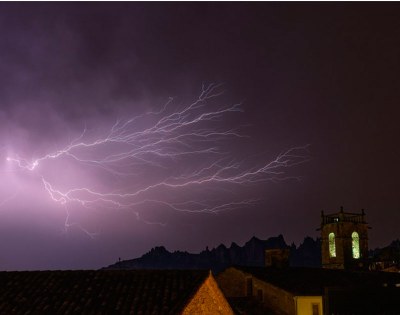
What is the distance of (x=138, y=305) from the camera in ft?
59.4

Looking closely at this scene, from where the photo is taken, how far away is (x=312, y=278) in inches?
1316

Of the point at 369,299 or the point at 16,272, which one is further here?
the point at 16,272

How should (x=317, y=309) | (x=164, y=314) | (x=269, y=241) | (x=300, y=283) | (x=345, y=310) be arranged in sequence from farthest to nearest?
(x=269, y=241) → (x=300, y=283) → (x=317, y=309) → (x=345, y=310) → (x=164, y=314)

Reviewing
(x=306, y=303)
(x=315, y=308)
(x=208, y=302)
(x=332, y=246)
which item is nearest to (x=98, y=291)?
(x=208, y=302)

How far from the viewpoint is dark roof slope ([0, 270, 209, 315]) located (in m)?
18.0

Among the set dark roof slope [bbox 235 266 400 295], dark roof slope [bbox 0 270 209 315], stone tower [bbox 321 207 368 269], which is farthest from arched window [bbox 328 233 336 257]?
dark roof slope [bbox 0 270 209 315]

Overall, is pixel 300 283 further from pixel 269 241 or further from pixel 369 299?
pixel 269 241

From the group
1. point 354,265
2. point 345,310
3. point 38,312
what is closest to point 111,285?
point 38,312

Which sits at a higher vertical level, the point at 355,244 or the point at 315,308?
the point at 355,244

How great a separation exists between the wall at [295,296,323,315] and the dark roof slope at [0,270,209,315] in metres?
10.3

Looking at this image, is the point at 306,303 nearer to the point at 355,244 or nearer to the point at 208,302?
the point at 208,302

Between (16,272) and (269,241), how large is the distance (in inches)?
7135

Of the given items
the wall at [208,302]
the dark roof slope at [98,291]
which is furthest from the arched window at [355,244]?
the wall at [208,302]

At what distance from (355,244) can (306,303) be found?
32134 mm
